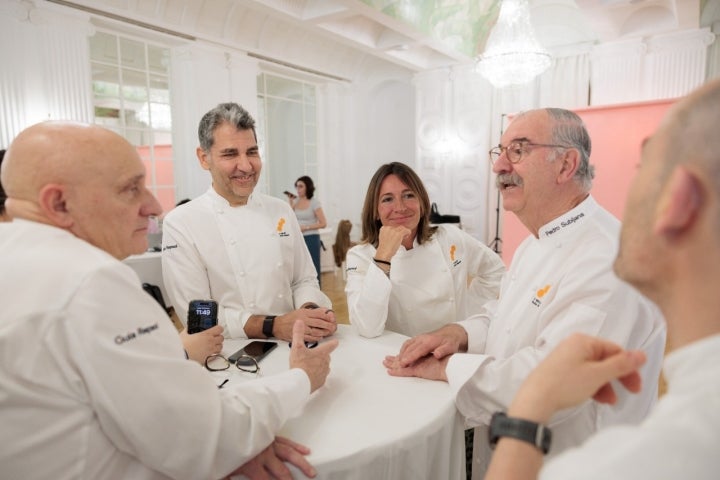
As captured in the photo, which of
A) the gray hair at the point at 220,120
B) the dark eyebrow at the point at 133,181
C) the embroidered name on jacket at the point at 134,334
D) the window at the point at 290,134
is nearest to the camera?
the embroidered name on jacket at the point at 134,334

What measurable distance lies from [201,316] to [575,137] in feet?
5.44

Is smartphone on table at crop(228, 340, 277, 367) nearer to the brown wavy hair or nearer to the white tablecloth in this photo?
the white tablecloth

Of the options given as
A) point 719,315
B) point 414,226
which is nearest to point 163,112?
point 414,226

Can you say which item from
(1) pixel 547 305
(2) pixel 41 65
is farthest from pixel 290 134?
(1) pixel 547 305

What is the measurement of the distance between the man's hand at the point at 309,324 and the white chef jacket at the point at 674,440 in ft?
4.51

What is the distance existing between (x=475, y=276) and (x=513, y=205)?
1.03 meters

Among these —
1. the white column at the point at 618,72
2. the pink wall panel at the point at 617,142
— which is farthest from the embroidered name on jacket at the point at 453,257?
the white column at the point at 618,72

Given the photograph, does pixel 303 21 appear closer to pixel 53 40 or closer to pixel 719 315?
pixel 53 40

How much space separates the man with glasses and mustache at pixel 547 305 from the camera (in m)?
1.41

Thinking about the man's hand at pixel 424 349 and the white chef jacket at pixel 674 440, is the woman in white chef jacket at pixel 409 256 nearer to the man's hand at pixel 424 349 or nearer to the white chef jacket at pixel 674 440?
the man's hand at pixel 424 349

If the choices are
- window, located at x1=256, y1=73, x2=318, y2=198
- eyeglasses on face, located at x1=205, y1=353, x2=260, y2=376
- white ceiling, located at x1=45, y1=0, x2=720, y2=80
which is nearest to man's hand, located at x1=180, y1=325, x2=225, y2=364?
eyeglasses on face, located at x1=205, y1=353, x2=260, y2=376

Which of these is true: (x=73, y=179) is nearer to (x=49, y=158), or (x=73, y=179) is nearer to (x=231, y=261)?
(x=49, y=158)

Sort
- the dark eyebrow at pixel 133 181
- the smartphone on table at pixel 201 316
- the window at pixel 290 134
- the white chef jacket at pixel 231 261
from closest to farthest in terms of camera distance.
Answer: the dark eyebrow at pixel 133 181, the smartphone on table at pixel 201 316, the white chef jacket at pixel 231 261, the window at pixel 290 134

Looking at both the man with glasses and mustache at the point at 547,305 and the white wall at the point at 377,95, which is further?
the white wall at the point at 377,95
